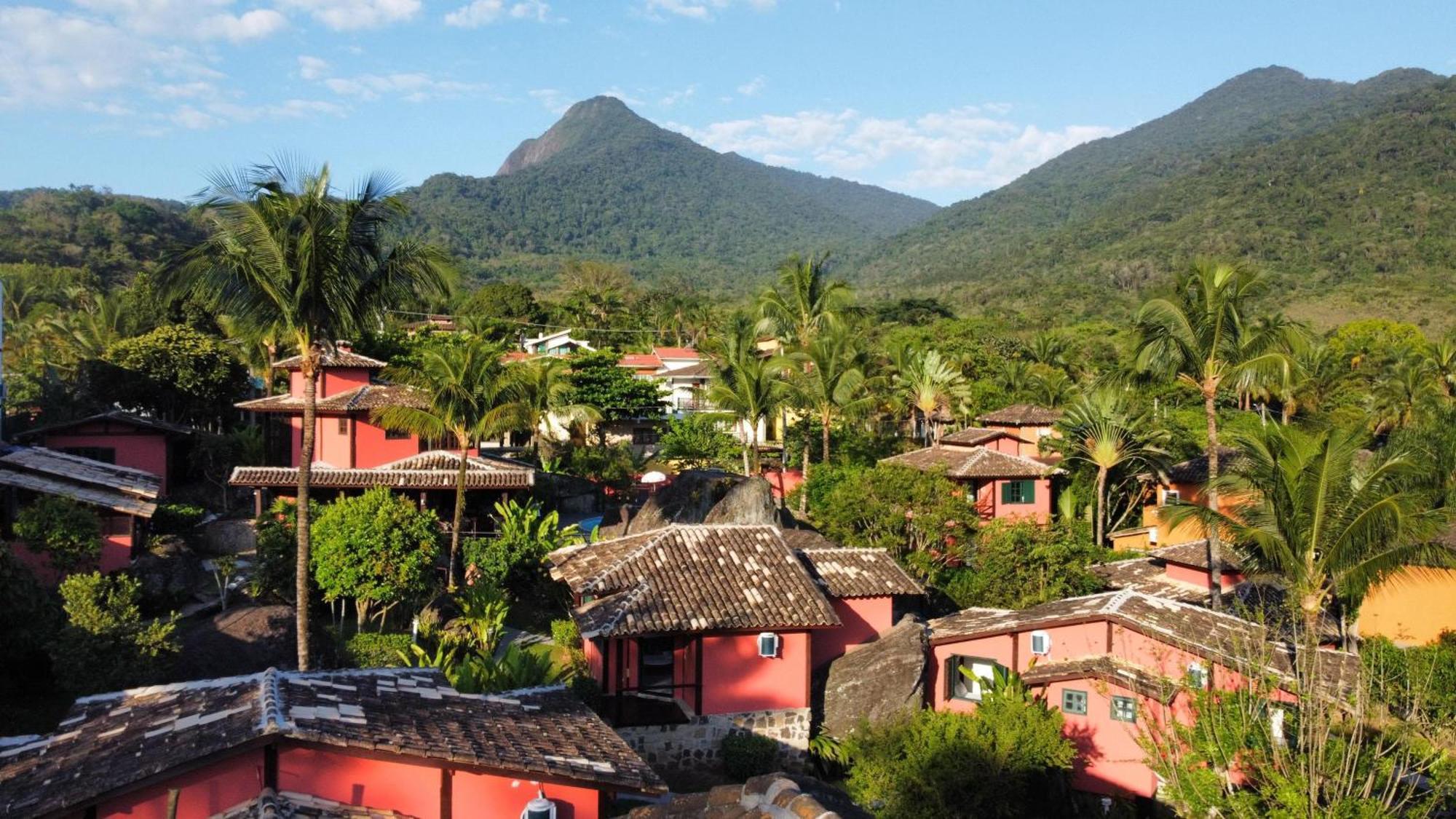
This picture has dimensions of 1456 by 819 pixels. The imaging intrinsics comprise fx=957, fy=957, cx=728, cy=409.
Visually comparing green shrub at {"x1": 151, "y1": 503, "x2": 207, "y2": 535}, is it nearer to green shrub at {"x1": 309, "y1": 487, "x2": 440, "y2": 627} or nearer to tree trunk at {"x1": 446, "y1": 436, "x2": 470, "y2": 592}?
green shrub at {"x1": 309, "y1": 487, "x2": 440, "y2": 627}

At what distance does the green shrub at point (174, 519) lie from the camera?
26.4 m

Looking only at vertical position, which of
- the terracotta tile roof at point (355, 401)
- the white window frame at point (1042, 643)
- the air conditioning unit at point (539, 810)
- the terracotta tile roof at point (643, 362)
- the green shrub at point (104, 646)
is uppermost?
the terracotta tile roof at point (643, 362)

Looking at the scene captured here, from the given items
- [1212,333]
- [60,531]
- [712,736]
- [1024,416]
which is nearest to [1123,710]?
[712,736]

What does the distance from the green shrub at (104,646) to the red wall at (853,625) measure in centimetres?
1143

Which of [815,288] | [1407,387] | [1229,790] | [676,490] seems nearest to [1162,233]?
[1407,387]

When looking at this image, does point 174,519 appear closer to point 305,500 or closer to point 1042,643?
point 305,500

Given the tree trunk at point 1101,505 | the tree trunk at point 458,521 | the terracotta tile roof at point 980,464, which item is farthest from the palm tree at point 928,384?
the tree trunk at point 458,521

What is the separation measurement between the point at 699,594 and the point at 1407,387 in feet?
130

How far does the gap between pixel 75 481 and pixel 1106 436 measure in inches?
1109

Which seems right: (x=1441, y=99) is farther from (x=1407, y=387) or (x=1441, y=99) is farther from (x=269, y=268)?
(x=269, y=268)

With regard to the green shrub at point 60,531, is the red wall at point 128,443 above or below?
above

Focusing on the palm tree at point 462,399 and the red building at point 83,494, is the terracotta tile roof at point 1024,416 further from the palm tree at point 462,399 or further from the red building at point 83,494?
the red building at point 83,494

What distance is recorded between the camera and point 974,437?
124ft

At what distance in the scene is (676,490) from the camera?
1214 inches
